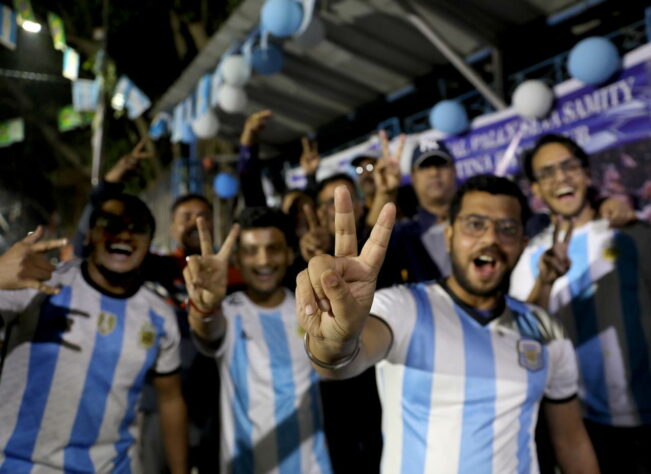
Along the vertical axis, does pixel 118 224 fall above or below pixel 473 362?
above

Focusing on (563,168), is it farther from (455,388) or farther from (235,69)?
(235,69)

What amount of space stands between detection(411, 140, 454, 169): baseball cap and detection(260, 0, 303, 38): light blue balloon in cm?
232

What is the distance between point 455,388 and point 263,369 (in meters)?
0.93

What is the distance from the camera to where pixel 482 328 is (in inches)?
71.4

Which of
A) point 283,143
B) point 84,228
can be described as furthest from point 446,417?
point 283,143

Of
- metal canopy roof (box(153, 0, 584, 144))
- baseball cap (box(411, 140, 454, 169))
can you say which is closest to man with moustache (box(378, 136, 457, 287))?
baseball cap (box(411, 140, 454, 169))

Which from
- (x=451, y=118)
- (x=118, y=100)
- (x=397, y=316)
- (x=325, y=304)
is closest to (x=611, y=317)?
(x=397, y=316)

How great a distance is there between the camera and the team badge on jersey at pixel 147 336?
207 cm

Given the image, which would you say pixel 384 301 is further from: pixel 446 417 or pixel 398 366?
pixel 446 417

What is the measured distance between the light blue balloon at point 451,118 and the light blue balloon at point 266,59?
2.01m

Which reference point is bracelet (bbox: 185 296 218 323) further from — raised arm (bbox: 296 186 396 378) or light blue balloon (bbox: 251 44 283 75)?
light blue balloon (bbox: 251 44 283 75)

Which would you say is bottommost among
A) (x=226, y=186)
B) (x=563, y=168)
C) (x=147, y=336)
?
(x=147, y=336)

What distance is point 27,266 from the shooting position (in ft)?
5.49

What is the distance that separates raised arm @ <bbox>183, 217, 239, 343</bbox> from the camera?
5.94 ft
